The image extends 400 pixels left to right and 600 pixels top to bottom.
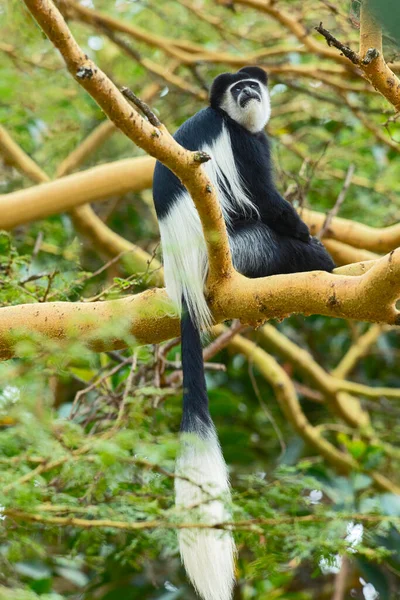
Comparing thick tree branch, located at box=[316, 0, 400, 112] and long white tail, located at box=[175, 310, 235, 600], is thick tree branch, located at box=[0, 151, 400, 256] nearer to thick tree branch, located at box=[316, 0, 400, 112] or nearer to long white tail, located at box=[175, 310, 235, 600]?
long white tail, located at box=[175, 310, 235, 600]

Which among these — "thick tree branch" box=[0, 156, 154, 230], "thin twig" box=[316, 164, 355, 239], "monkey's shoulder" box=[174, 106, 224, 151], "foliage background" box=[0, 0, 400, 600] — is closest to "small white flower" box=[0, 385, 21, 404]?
"foliage background" box=[0, 0, 400, 600]

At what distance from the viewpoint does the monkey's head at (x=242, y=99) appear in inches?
107

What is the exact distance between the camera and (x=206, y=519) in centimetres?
172

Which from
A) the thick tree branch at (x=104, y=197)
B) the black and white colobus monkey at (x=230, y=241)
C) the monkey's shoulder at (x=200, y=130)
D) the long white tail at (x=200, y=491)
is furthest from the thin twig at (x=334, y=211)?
the long white tail at (x=200, y=491)

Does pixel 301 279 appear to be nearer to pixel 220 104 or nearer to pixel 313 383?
pixel 220 104

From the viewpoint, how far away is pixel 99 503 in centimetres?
212

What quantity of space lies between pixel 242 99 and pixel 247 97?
0.06ft

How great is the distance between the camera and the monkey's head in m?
2.72

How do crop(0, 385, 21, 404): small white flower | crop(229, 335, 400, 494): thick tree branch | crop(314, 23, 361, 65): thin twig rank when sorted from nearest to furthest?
crop(0, 385, 21, 404): small white flower, crop(314, 23, 361, 65): thin twig, crop(229, 335, 400, 494): thick tree branch

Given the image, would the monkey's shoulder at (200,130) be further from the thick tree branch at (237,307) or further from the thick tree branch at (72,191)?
the thick tree branch at (237,307)

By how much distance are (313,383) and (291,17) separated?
1725mm

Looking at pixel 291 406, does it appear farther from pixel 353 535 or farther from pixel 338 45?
pixel 338 45

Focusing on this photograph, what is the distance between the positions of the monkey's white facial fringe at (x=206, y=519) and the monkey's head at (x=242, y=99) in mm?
1287

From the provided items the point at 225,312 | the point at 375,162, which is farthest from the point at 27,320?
the point at 375,162
